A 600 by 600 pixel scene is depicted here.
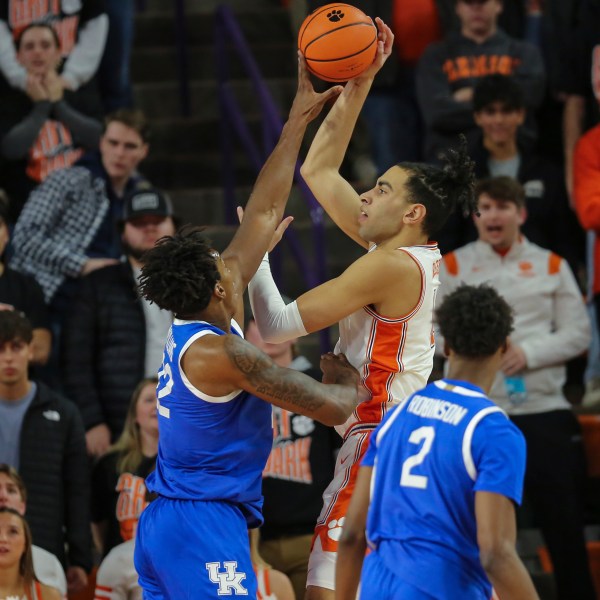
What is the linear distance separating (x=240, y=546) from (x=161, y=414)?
0.59 m

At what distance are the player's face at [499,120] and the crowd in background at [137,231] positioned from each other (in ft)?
0.04

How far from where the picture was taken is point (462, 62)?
29.9 ft

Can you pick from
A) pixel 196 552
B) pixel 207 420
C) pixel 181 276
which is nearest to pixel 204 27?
pixel 181 276

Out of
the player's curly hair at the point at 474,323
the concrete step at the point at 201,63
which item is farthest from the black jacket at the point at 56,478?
the concrete step at the point at 201,63

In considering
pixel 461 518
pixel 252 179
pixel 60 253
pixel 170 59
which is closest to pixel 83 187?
pixel 60 253

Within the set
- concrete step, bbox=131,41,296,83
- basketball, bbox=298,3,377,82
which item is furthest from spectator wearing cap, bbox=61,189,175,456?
concrete step, bbox=131,41,296,83

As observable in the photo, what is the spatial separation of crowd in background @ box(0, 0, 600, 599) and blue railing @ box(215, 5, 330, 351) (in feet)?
2.40

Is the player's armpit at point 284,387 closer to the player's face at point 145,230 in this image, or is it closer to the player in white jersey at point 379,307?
the player in white jersey at point 379,307

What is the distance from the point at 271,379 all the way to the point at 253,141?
5211mm

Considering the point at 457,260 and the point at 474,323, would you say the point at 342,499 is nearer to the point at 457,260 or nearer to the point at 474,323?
the point at 474,323

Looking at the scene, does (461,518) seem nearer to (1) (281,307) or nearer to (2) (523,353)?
(1) (281,307)

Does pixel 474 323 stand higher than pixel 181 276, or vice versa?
pixel 181 276

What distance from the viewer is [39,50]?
8.84m

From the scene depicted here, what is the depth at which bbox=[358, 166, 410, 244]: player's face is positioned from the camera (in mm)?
5398
